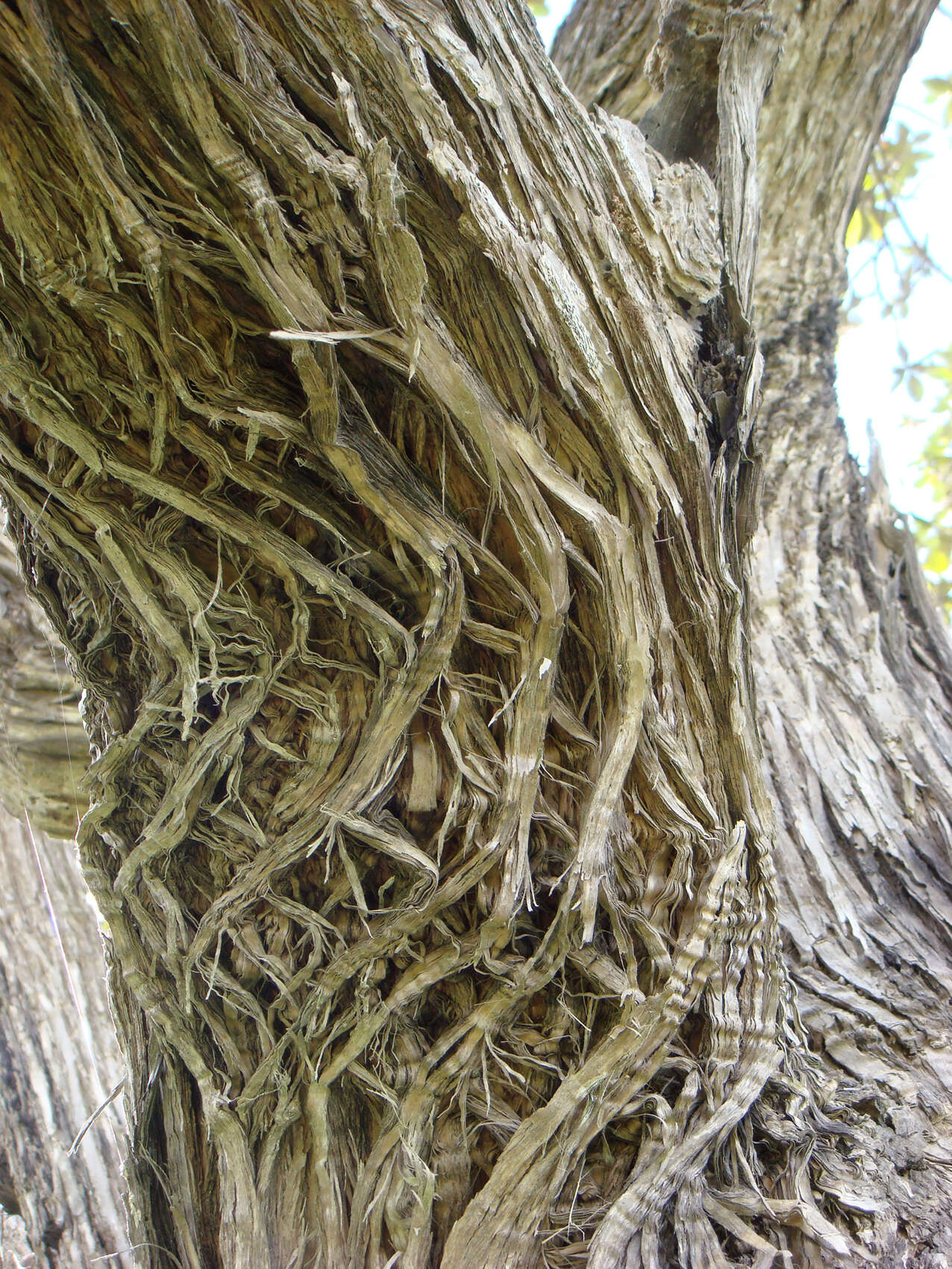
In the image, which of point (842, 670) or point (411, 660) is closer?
point (411, 660)

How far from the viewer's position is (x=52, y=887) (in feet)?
5.20

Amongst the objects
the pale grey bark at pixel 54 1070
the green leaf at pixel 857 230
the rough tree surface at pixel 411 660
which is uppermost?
the green leaf at pixel 857 230

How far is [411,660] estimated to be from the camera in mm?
816

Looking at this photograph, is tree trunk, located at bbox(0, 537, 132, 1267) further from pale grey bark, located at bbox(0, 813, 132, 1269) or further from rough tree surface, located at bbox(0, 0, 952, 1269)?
rough tree surface, located at bbox(0, 0, 952, 1269)

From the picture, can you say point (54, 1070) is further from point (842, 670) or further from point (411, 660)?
point (842, 670)

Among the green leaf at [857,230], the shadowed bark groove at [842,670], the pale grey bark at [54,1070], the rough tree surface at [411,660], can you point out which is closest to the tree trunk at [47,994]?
the pale grey bark at [54,1070]

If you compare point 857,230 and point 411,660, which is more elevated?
point 857,230

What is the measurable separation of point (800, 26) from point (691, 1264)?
182 cm

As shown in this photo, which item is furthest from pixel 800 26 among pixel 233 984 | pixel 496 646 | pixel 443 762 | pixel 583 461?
pixel 233 984

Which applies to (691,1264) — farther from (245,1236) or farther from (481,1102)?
(245,1236)

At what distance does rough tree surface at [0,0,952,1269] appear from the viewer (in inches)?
28.9

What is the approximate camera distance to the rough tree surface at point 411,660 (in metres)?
0.73

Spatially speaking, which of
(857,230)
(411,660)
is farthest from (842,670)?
(857,230)

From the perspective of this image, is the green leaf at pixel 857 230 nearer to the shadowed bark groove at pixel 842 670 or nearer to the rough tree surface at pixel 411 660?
the shadowed bark groove at pixel 842 670
